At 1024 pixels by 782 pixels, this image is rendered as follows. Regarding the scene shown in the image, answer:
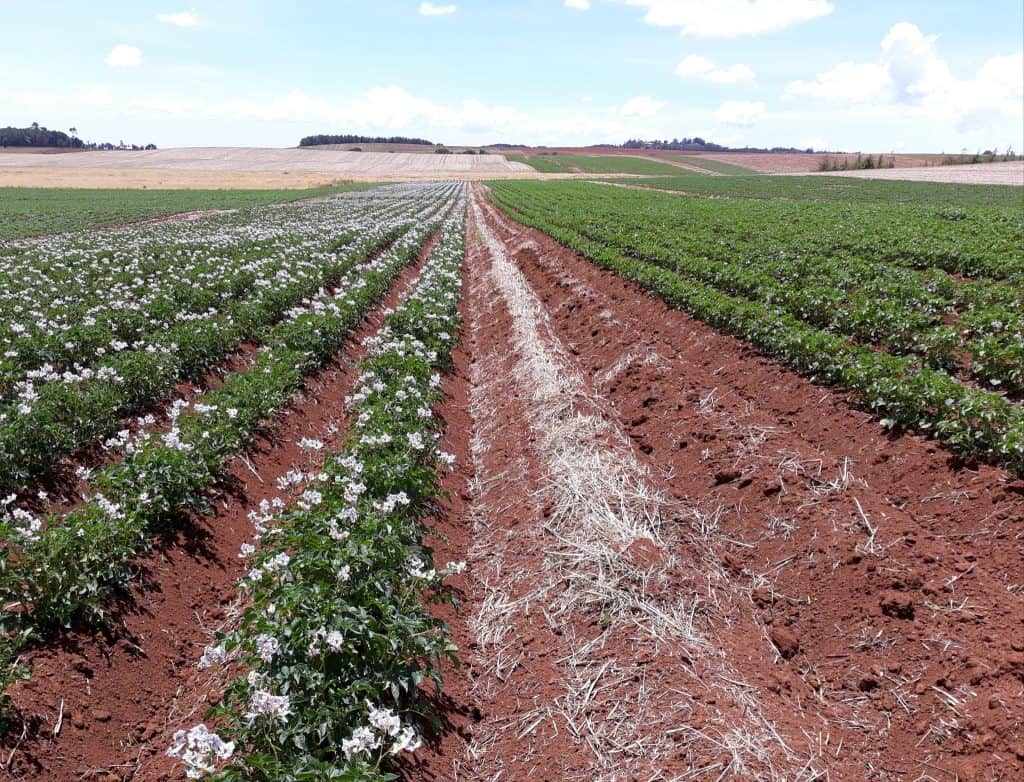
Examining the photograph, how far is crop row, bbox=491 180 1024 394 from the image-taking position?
27.0 ft

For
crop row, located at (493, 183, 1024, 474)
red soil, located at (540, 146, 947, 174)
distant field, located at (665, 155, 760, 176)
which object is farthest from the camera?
distant field, located at (665, 155, 760, 176)

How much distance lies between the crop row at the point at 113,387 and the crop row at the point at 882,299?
10.7 metres

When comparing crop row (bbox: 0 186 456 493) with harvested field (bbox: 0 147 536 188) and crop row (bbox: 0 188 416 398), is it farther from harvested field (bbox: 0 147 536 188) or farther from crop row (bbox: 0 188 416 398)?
harvested field (bbox: 0 147 536 188)

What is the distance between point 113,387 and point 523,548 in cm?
597

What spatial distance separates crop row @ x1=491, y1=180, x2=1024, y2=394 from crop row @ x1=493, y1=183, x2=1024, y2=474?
0.66 metres

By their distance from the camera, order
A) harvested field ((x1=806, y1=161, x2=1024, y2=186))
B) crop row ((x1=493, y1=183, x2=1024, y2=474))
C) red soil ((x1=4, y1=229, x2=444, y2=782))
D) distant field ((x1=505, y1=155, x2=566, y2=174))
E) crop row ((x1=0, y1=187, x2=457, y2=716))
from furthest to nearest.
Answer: distant field ((x1=505, y1=155, x2=566, y2=174)), harvested field ((x1=806, y1=161, x2=1024, y2=186)), crop row ((x1=493, y1=183, x2=1024, y2=474)), crop row ((x1=0, y1=187, x2=457, y2=716)), red soil ((x1=4, y1=229, x2=444, y2=782))

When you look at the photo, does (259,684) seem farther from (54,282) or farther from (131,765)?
(54,282)

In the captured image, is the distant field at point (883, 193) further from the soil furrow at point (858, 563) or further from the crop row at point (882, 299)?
the soil furrow at point (858, 563)

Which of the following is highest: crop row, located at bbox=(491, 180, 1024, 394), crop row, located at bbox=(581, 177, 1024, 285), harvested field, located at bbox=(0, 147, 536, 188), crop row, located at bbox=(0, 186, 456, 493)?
harvested field, located at bbox=(0, 147, 536, 188)

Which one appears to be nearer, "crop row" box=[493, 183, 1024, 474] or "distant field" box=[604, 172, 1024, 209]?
"crop row" box=[493, 183, 1024, 474]

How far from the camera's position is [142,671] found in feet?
14.2

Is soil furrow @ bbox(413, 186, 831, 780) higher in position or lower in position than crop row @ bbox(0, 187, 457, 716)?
lower

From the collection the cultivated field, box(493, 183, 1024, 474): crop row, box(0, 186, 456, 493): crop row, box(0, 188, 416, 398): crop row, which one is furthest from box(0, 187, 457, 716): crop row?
box(493, 183, 1024, 474): crop row

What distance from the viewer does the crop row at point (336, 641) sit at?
2961 millimetres
